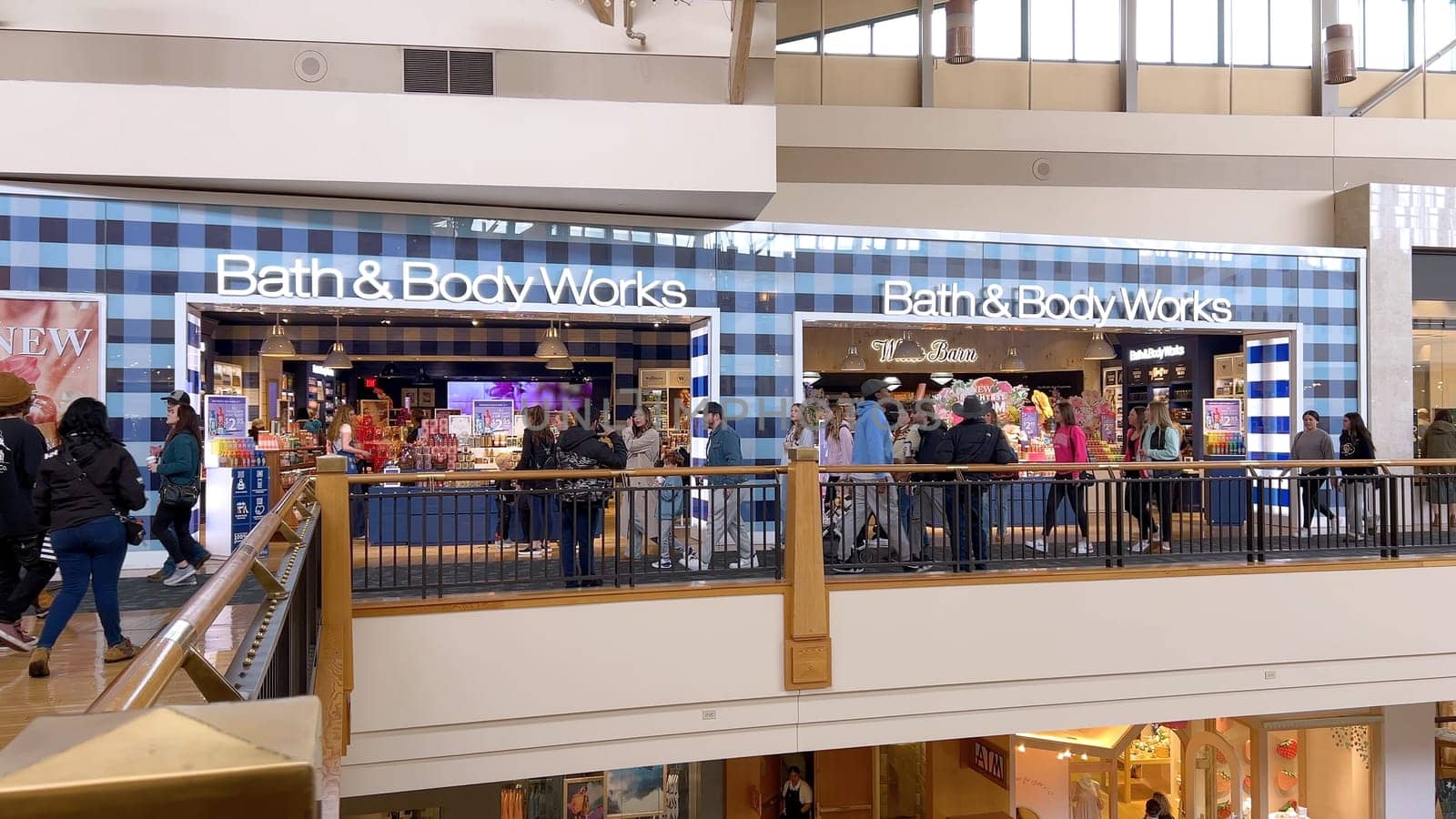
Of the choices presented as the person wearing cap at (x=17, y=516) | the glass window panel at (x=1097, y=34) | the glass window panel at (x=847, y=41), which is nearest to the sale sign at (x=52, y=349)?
the person wearing cap at (x=17, y=516)

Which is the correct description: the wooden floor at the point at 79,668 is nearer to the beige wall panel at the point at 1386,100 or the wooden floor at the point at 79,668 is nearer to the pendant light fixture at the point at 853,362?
the pendant light fixture at the point at 853,362

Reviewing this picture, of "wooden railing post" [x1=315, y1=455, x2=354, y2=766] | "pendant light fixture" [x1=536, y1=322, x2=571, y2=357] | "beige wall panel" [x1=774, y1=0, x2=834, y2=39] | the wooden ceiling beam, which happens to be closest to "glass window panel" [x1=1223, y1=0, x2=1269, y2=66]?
"beige wall panel" [x1=774, y1=0, x2=834, y2=39]

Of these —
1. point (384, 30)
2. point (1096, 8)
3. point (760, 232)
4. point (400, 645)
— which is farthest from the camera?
point (1096, 8)

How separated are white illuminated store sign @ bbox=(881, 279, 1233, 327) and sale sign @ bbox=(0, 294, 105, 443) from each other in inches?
304

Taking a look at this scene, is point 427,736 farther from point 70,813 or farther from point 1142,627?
point 70,813

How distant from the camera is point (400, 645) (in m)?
6.54

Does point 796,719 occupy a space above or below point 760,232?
below

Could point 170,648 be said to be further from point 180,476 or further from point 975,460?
point 975,460

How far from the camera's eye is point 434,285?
9.36 meters

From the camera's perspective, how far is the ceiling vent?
28.8ft

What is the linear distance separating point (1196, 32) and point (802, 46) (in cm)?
537

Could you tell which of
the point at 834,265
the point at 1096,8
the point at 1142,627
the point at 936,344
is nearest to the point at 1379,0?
the point at 1096,8

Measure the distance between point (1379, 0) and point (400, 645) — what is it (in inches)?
588

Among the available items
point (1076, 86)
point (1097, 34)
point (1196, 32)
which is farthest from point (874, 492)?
point (1196, 32)
